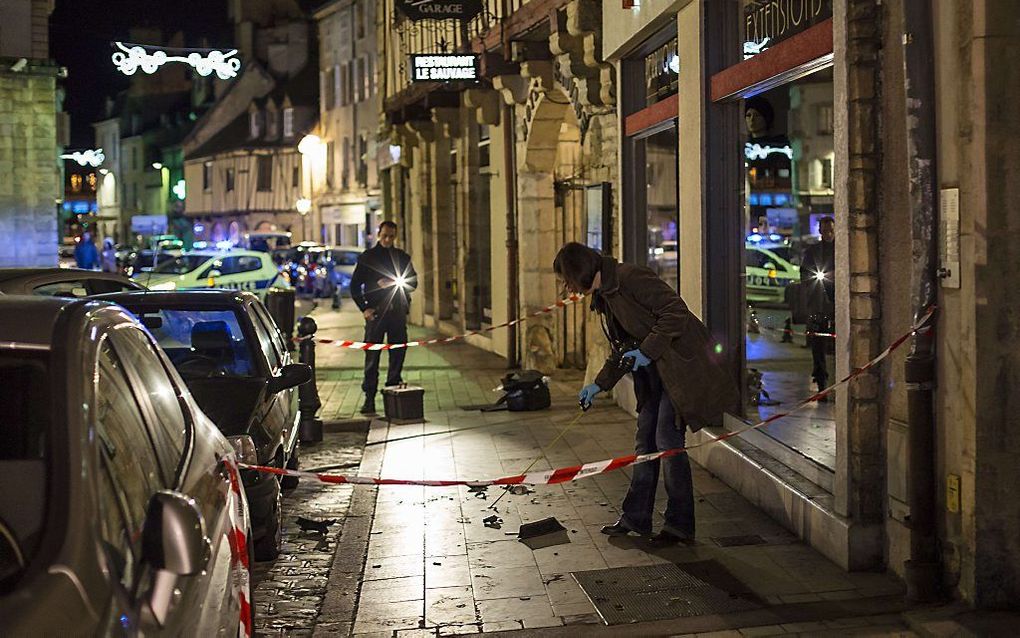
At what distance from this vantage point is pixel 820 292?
11438 mm

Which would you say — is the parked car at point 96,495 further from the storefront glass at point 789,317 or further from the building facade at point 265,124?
the building facade at point 265,124

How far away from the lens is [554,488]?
29.3 ft

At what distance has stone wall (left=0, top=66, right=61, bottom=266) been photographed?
109 ft

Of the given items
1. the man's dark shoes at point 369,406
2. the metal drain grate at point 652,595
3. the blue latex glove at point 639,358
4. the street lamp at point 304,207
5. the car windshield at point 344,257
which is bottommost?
the metal drain grate at point 652,595

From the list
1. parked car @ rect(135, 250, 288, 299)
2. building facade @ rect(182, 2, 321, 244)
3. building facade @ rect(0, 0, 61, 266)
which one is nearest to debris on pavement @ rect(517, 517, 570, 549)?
Answer: parked car @ rect(135, 250, 288, 299)

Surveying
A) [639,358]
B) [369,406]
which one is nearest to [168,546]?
[639,358]

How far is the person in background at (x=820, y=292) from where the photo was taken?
11.1 meters

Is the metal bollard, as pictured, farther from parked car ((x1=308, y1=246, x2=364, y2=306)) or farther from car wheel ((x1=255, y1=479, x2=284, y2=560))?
parked car ((x1=308, y1=246, x2=364, y2=306))

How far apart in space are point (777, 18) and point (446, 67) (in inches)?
379

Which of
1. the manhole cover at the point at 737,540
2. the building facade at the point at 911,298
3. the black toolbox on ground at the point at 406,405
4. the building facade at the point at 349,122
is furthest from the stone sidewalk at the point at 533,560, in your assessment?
the building facade at the point at 349,122

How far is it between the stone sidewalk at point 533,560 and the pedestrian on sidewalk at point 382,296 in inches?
89.1

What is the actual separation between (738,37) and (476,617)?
522 centimetres

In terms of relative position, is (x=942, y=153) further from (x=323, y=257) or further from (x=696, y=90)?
(x=323, y=257)

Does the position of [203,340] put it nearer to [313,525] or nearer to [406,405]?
[313,525]
